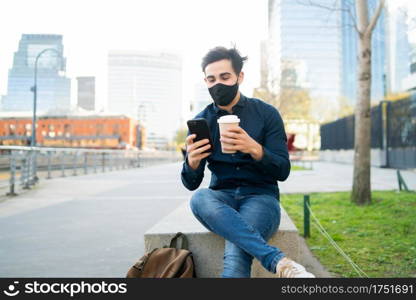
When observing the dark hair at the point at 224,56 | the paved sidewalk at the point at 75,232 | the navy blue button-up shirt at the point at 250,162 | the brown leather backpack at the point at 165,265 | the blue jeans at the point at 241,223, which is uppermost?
the dark hair at the point at 224,56

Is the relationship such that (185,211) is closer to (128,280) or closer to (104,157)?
(128,280)

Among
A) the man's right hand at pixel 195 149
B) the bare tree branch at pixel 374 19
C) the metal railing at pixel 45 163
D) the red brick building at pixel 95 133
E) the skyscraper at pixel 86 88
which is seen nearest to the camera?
the man's right hand at pixel 195 149

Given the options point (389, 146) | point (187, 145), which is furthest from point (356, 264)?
point (389, 146)

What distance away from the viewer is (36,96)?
23.4 m

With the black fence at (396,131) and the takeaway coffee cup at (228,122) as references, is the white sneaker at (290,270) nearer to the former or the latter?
the takeaway coffee cup at (228,122)

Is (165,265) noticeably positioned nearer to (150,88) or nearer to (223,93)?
(223,93)

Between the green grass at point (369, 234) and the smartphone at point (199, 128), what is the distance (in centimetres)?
170

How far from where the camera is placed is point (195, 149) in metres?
2.60

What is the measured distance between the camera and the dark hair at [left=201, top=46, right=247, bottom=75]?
2814mm

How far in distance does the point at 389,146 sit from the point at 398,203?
13.0 meters

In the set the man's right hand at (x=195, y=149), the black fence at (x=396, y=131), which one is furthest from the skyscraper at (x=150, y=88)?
the man's right hand at (x=195, y=149)

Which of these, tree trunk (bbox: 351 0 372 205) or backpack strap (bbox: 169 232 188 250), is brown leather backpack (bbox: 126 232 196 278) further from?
tree trunk (bbox: 351 0 372 205)

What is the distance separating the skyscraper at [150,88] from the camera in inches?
5236

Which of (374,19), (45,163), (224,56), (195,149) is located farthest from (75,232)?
(45,163)
